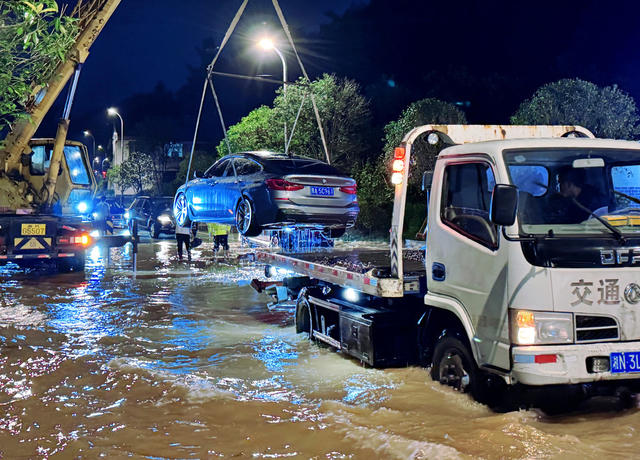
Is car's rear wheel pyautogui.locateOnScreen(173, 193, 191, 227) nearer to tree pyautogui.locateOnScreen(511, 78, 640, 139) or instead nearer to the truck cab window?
the truck cab window

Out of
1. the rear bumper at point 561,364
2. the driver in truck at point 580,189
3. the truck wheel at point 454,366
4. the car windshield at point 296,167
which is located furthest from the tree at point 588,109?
the rear bumper at point 561,364

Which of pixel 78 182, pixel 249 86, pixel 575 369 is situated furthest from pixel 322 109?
pixel 249 86

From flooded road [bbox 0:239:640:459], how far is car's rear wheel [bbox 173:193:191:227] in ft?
9.70

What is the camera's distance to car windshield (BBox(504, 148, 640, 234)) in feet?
17.6

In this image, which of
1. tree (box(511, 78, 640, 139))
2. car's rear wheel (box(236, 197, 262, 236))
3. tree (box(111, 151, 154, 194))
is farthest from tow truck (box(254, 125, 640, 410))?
tree (box(111, 151, 154, 194))

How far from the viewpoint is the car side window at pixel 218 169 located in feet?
38.6

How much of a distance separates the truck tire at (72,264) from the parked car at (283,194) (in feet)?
19.0

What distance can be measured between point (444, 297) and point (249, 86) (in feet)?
193

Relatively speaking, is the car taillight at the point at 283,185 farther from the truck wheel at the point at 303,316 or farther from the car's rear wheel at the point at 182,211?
the car's rear wheel at the point at 182,211

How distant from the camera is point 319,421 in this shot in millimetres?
5750

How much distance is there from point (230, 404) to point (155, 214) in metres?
23.3

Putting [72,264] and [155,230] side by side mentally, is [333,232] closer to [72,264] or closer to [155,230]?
[72,264]

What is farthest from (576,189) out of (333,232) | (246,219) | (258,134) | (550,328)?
(258,134)

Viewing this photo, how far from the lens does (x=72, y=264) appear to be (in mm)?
16016
